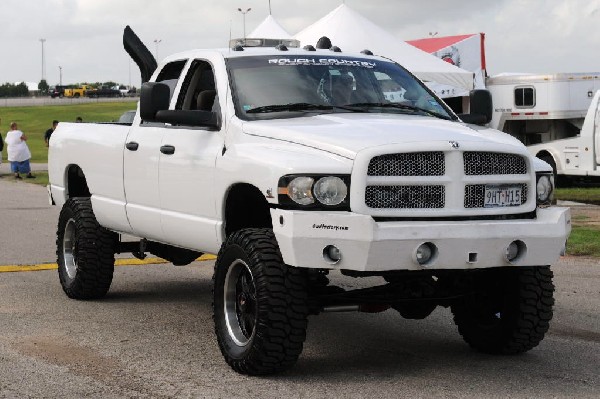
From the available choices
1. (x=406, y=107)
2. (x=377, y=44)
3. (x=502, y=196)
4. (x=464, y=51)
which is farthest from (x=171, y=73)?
(x=464, y=51)

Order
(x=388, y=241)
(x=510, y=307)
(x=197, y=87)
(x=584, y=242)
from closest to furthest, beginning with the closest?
(x=388, y=241) < (x=510, y=307) < (x=197, y=87) < (x=584, y=242)

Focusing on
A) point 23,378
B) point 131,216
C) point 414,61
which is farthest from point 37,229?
point 414,61

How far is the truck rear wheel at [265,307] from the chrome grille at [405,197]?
62 centimetres

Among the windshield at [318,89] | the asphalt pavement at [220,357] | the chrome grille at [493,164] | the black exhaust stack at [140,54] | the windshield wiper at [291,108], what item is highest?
the black exhaust stack at [140,54]

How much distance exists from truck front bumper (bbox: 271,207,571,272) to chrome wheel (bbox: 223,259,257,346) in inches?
20.5

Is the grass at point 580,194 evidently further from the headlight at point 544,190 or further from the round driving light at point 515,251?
the round driving light at point 515,251

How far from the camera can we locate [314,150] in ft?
22.5

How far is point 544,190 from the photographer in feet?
23.7

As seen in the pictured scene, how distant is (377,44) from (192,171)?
789 inches

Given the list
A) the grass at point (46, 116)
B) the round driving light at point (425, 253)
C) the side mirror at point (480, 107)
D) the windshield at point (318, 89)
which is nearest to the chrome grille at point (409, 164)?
the round driving light at point (425, 253)

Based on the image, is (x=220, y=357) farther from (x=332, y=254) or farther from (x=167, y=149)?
(x=167, y=149)

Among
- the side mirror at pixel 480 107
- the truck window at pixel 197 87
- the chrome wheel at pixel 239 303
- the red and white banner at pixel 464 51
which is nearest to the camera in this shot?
the chrome wheel at pixel 239 303

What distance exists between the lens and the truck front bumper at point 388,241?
6.47 meters

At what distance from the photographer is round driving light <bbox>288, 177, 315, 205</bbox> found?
6.62 metres
